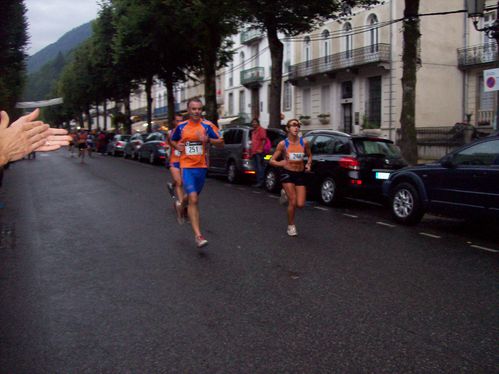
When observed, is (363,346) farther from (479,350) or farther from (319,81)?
(319,81)

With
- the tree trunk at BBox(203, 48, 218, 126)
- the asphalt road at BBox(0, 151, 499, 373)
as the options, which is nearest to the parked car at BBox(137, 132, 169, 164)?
the tree trunk at BBox(203, 48, 218, 126)

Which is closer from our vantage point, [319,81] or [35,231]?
[35,231]

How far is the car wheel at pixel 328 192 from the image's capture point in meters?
11.6

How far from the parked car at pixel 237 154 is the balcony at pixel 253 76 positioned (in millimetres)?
23980

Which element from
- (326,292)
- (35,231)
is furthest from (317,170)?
(326,292)

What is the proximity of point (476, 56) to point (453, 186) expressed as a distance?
79.9ft

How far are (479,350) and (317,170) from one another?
8530mm

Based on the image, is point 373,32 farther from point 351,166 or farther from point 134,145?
point 351,166

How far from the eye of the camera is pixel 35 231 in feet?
28.3

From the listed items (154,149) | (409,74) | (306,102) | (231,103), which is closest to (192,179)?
(409,74)

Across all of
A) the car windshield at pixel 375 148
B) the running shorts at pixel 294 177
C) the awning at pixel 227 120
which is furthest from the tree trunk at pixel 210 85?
the running shorts at pixel 294 177

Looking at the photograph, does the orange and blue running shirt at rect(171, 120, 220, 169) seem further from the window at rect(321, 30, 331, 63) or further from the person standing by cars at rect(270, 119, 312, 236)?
the window at rect(321, 30, 331, 63)

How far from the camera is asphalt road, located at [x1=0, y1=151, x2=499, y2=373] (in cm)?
364

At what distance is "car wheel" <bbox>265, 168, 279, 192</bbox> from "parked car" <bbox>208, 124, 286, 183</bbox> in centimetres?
116
